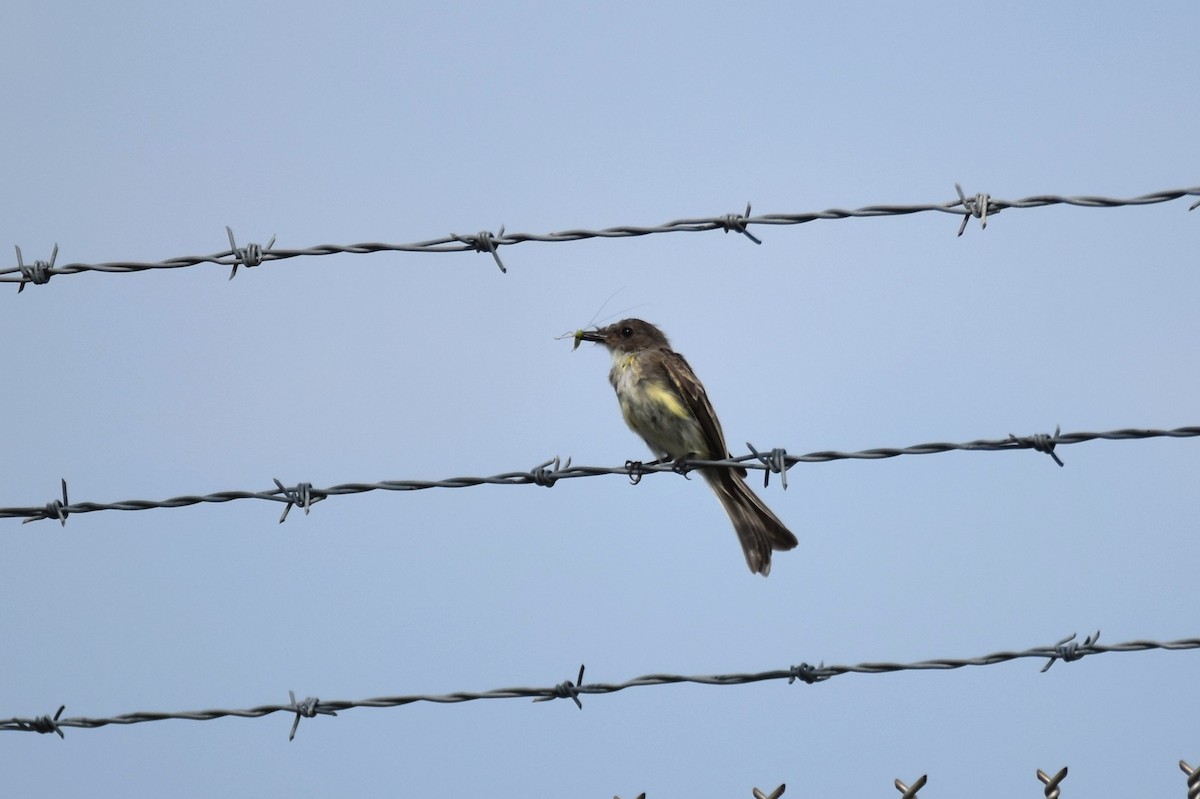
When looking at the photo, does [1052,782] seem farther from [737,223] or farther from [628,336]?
[628,336]

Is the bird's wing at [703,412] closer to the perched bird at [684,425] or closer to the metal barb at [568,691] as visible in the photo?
the perched bird at [684,425]

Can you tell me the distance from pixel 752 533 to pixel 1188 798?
11.5ft

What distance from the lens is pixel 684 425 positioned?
358 inches

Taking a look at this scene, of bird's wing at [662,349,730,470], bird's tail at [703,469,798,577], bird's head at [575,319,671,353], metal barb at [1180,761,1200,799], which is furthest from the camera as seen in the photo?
bird's head at [575,319,671,353]

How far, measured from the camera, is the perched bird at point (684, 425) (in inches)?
337

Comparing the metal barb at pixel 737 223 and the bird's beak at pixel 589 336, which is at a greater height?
the bird's beak at pixel 589 336

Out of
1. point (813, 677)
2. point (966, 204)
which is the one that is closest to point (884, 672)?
point (813, 677)

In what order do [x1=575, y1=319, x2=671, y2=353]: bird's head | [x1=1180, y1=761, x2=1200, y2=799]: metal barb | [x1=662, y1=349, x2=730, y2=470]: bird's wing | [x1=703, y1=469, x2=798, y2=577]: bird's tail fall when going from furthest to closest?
[x1=575, y1=319, x2=671, y2=353]: bird's head < [x1=662, y1=349, x2=730, y2=470]: bird's wing < [x1=703, y1=469, x2=798, y2=577]: bird's tail < [x1=1180, y1=761, x2=1200, y2=799]: metal barb

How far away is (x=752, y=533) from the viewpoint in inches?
338

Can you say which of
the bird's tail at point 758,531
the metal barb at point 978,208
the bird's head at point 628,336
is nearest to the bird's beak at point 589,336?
the bird's head at point 628,336

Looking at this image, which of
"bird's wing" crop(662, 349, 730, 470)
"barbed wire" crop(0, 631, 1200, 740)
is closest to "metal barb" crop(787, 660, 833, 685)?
"barbed wire" crop(0, 631, 1200, 740)

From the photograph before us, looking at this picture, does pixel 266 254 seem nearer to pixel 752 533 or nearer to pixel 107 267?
pixel 107 267

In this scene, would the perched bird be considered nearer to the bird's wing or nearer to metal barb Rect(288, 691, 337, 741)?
the bird's wing

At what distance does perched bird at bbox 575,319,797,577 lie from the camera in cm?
856
